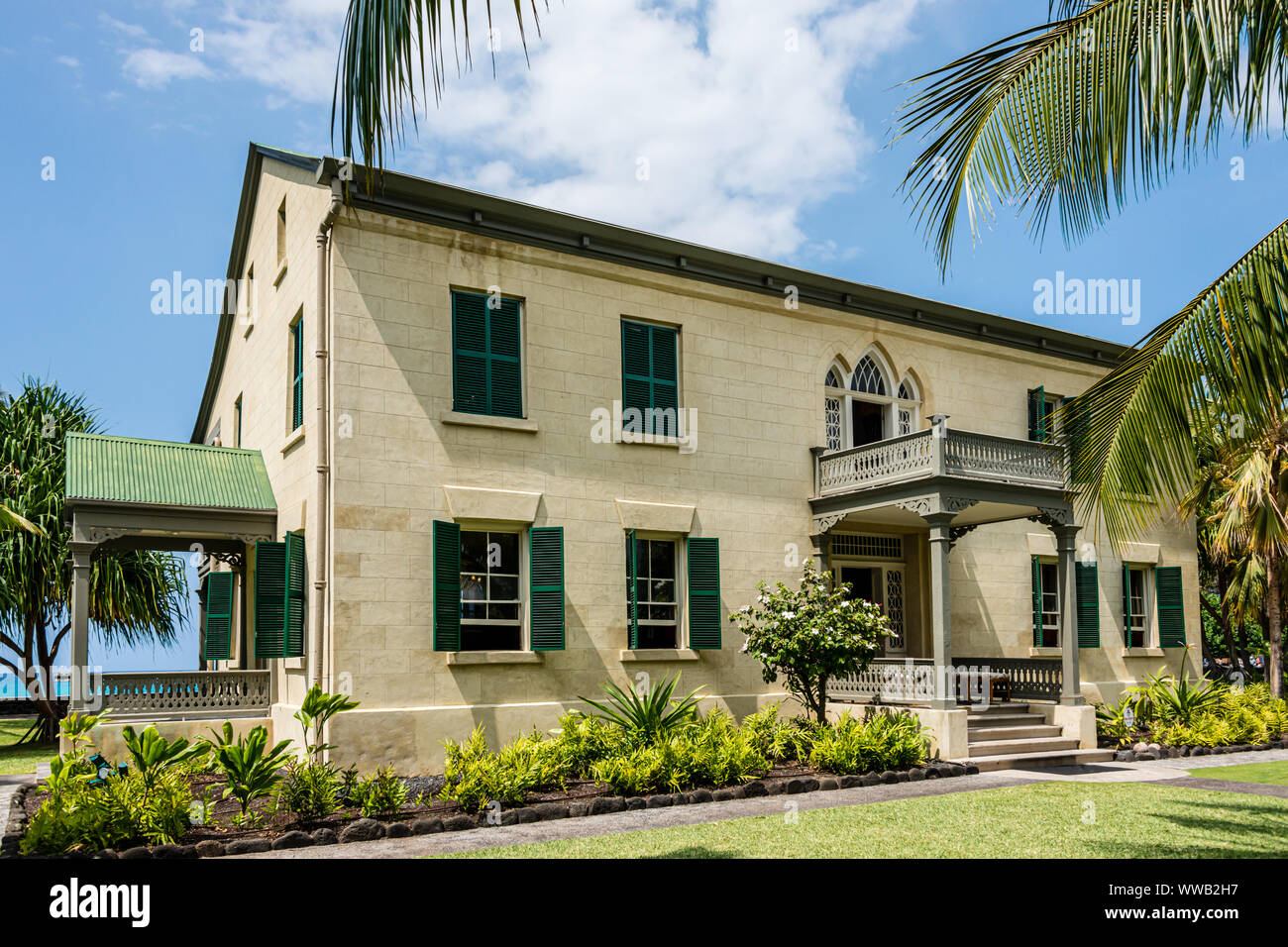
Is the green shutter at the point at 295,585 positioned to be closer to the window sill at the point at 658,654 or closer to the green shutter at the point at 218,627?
the green shutter at the point at 218,627

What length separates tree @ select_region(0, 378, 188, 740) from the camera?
74.4 ft

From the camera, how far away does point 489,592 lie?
48.5ft

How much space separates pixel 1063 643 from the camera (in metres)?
17.2

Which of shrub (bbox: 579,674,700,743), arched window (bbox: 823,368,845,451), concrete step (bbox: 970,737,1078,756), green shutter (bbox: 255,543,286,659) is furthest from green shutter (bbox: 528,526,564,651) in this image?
concrete step (bbox: 970,737,1078,756)

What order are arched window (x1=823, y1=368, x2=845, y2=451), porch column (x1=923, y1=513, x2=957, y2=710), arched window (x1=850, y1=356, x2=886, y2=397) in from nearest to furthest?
porch column (x1=923, y1=513, x2=957, y2=710)
arched window (x1=823, y1=368, x2=845, y2=451)
arched window (x1=850, y1=356, x2=886, y2=397)

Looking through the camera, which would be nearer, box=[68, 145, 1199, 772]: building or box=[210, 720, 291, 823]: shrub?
box=[210, 720, 291, 823]: shrub

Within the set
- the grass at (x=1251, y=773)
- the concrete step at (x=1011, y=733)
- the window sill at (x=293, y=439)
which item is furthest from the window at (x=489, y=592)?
the grass at (x=1251, y=773)

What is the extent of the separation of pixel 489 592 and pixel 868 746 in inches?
223

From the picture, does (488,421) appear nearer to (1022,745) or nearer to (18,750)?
(1022,745)

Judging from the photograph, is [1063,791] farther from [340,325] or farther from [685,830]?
[340,325]

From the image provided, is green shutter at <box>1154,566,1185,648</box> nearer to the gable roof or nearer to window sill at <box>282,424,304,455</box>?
the gable roof

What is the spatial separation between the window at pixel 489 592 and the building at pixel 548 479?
0.03 metres

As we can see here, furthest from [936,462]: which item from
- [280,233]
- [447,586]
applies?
[280,233]

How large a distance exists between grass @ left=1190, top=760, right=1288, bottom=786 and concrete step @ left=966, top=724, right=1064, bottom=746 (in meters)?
2.23
